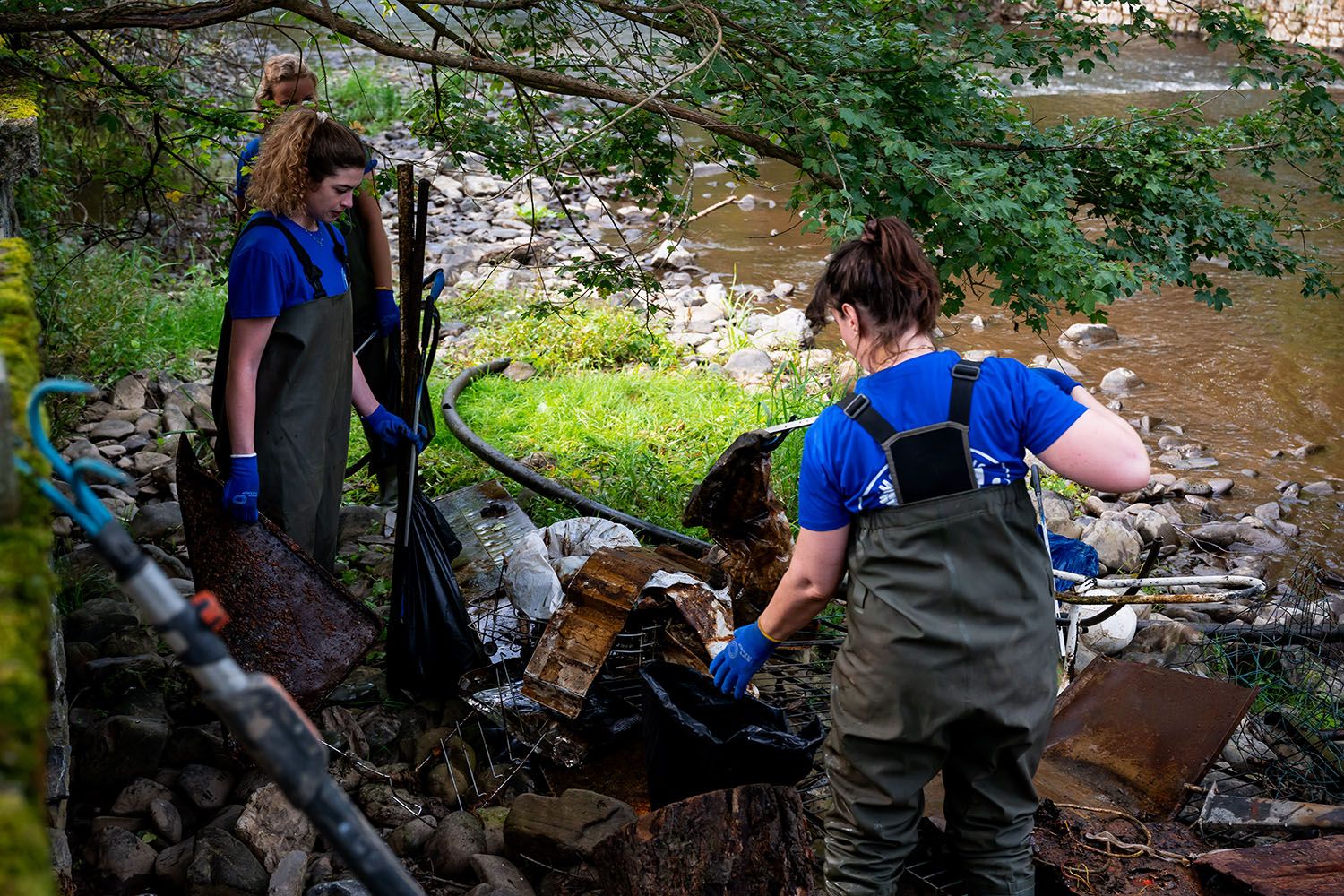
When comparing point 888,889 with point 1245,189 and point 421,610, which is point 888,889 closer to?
point 421,610

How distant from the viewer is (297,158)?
298 centimetres

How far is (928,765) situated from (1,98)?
3.46 meters

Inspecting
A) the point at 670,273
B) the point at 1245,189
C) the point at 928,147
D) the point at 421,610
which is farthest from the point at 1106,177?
the point at 1245,189

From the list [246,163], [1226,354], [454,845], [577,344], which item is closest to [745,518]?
[454,845]

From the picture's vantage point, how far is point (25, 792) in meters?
0.78

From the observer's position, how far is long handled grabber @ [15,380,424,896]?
1.02 metres

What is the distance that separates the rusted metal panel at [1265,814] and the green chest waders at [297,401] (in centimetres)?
275

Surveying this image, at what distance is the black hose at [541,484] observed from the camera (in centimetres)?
456

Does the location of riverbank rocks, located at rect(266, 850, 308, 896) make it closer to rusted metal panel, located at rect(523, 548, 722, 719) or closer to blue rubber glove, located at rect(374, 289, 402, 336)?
rusted metal panel, located at rect(523, 548, 722, 719)

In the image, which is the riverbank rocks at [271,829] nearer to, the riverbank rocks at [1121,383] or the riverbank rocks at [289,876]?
the riverbank rocks at [289,876]

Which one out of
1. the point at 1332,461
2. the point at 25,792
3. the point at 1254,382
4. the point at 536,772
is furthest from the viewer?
the point at 1254,382

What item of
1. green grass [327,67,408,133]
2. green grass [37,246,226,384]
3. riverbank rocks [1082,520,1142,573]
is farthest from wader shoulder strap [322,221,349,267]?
green grass [327,67,408,133]

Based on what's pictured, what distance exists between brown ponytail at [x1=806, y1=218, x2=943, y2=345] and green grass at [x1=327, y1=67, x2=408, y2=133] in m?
11.9

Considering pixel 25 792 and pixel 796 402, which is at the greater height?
pixel 25 792
